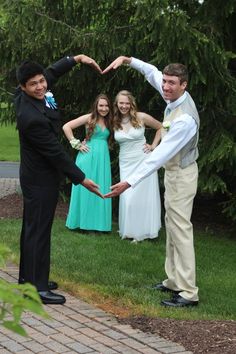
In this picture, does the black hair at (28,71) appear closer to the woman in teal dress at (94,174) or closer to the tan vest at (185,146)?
the tan vest at (185,146)

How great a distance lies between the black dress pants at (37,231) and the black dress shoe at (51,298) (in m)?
0.08

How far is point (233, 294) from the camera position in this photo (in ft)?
19.8

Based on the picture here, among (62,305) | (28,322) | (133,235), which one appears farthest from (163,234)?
(28,322)

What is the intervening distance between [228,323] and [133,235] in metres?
3.43

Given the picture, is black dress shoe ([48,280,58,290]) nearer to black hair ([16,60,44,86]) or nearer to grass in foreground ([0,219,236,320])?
grass in foreground ([0,219,236,320])

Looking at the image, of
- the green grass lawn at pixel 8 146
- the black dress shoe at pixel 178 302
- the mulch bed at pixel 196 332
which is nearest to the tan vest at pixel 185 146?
the black dress shoe at pixel 178 302

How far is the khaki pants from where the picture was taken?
5.52m

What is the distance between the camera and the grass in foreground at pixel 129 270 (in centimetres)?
552

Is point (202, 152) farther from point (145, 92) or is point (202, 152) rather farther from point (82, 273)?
point (82, 273)

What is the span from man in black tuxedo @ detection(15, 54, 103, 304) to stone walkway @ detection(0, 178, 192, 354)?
0.44 m

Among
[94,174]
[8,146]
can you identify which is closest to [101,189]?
[94,174]

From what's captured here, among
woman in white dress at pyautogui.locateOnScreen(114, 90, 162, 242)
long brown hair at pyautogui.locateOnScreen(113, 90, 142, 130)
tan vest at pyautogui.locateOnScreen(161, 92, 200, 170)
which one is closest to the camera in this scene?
tan vest at pyautogui.locateOnScreen(161, 92, 200, 170)

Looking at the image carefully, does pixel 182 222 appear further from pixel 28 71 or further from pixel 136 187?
pixel 136 187

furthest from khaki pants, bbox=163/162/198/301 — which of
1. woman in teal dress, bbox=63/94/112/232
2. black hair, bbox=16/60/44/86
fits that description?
woman in teal dress, bbox=63/94/112/232
